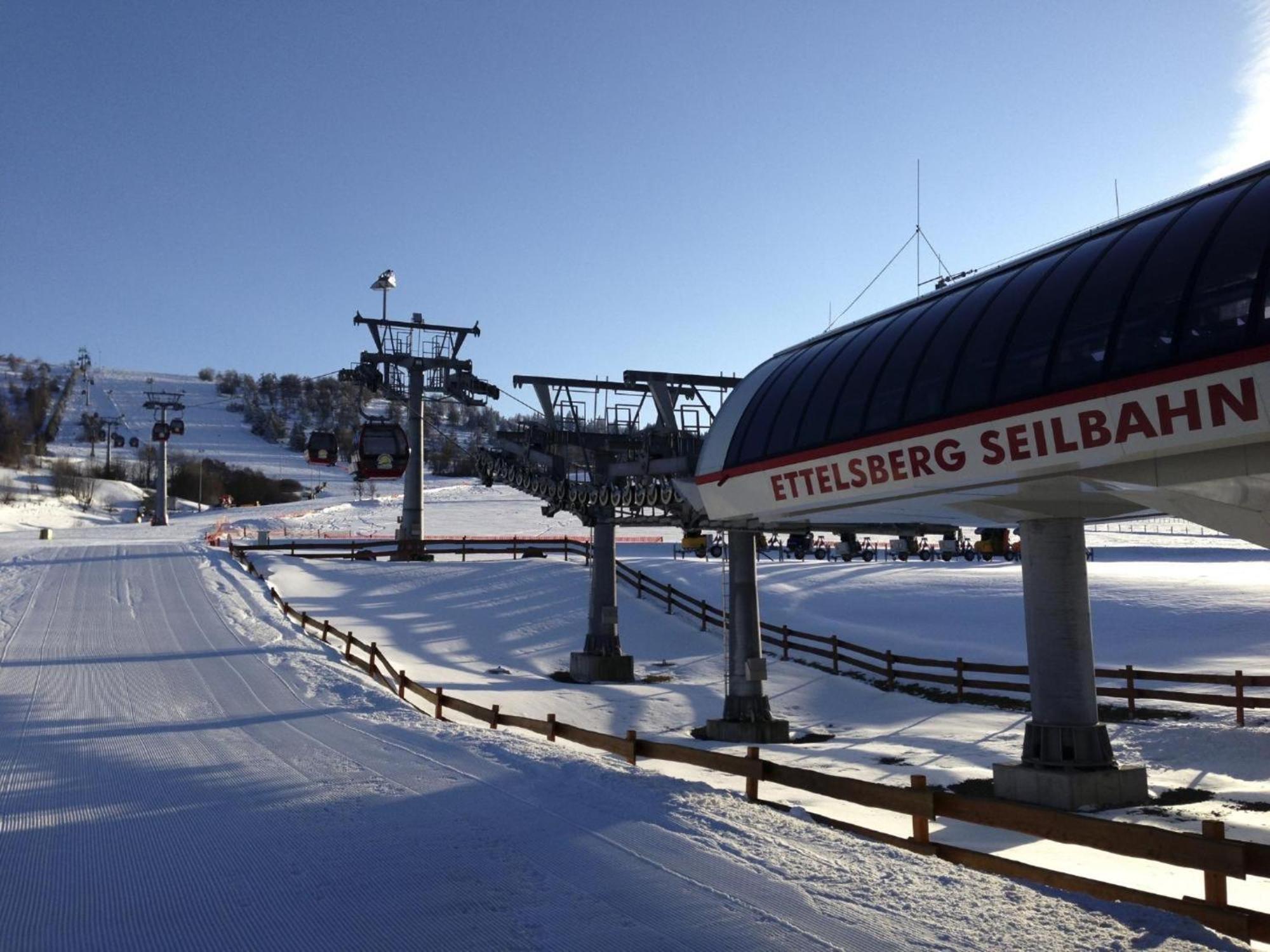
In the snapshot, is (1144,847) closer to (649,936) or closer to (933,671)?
(649,936)

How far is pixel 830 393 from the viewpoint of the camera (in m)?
16.1

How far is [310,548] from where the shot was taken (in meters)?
47.6

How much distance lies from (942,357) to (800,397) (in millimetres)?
3585

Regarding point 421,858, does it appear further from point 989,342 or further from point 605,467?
point 605,467

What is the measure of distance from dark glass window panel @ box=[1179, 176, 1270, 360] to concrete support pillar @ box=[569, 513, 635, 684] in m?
19.9

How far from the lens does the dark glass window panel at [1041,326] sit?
1199 centimetres

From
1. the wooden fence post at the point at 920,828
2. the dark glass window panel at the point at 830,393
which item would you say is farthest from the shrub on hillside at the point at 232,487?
the wooden fence post at the point at 920,828

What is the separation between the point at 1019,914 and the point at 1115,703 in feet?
57.1

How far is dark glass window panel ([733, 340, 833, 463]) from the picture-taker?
17.7 m

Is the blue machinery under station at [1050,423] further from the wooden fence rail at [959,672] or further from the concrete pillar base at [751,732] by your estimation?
the wooden fence rail at [959,672]

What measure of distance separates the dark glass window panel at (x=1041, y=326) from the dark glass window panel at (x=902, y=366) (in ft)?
5.84

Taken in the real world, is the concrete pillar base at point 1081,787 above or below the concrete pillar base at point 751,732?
above

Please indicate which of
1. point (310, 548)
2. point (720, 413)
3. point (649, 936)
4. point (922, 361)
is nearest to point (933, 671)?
point (720, 413)

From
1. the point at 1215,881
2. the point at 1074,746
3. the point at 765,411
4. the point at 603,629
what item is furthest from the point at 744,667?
the point at 1215,881
